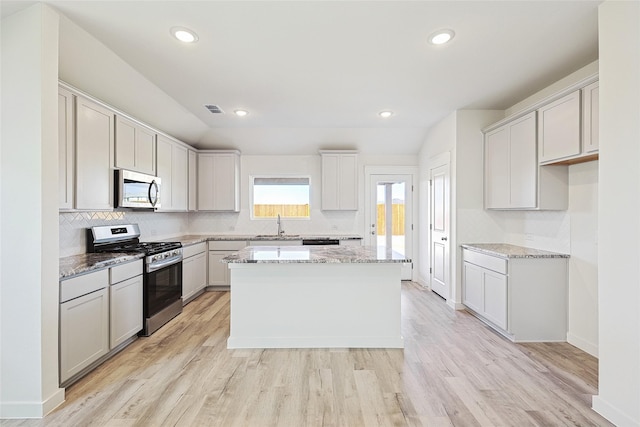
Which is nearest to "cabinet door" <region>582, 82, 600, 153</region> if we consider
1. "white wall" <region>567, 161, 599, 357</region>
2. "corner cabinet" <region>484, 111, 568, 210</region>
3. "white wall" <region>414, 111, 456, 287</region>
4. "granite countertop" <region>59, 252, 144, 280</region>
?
"white wall" <region>567, 161, 599, 357</region>

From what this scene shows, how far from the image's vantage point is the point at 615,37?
75.5 inches

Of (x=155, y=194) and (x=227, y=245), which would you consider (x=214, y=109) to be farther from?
(x=227, y=245)

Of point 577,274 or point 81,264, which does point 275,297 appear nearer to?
point 81,264

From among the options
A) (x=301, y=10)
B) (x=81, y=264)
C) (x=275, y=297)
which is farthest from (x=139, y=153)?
(x=301, y=10)

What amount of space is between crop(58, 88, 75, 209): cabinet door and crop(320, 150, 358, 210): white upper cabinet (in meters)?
3.65

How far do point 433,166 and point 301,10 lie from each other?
11.6 feet

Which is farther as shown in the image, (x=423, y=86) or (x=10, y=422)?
(x=423, y=86)

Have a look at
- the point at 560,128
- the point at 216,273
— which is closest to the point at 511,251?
the point at 560,128

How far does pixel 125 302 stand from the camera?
2.93 metres

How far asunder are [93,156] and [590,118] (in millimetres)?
4516

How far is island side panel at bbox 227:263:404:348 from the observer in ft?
9.83

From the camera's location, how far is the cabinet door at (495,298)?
318 centimetres

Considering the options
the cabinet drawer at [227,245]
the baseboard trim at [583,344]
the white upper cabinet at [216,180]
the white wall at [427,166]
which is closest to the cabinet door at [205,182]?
the white upper cabinet at [216,180]

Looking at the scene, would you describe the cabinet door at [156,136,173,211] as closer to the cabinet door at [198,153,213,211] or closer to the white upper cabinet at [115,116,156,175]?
the white upper cabinet at [115,116,156,175]
